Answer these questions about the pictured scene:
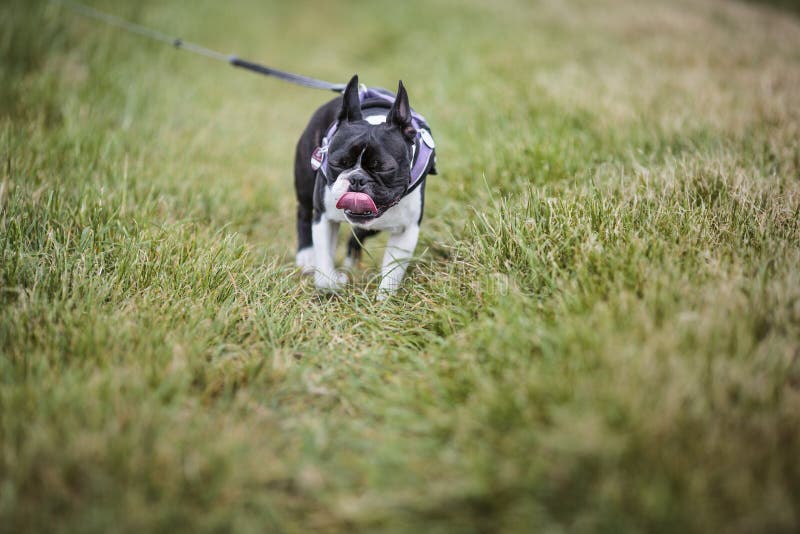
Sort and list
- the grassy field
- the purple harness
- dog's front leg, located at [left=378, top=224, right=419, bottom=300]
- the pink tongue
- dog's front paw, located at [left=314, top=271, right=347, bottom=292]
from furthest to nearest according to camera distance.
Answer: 1. dog's front paw, located at [left=314, top=271, right=347, bottom=292]
2. dog's front leg, located at [left=378, top=224, right=419, bottom=300]
3. the purple harness
4. the pink tongue
5. the grassy field

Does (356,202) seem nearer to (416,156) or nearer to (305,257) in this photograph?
(416,156)

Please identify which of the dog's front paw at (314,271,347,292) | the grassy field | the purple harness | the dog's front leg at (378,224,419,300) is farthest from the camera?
the dog's front paw at (314,271,347,292)

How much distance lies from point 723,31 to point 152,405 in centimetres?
986

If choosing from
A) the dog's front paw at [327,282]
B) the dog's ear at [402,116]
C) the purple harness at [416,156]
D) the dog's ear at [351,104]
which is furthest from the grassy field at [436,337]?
the dog's ear at [351,104]

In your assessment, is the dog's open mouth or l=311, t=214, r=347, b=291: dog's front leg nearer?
Result: the dog's open mouth

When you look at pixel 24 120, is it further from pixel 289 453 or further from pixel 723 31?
pixel 723 31

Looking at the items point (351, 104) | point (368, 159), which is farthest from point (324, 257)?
point (351, 104)

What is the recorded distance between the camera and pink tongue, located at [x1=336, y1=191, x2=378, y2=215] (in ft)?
8.01

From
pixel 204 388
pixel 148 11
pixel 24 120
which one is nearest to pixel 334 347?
pixel 204 388

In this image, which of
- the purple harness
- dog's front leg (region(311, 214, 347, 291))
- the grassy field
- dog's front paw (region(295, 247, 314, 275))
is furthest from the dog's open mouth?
dog's front paw (region(295, 247, 314, 275))

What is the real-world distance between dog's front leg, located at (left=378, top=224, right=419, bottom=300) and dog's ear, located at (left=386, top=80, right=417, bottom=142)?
0.52 m

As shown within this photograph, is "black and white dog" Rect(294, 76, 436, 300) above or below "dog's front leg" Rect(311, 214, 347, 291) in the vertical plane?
above

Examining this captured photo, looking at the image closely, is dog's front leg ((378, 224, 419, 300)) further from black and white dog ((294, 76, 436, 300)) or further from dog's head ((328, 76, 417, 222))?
dog's head ((328, 76, 417, 222))

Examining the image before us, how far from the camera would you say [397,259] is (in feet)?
9.47
